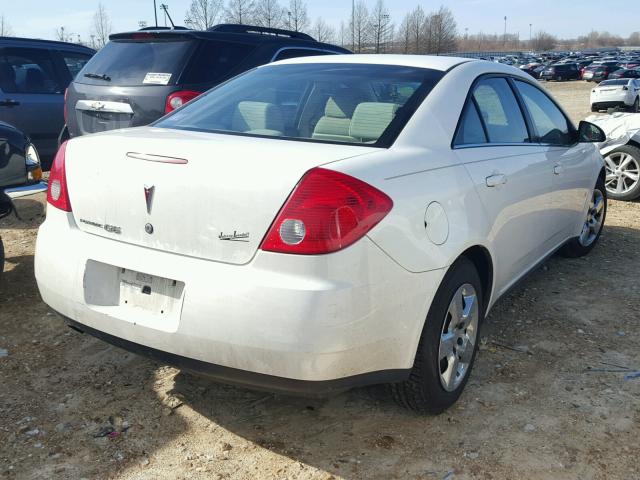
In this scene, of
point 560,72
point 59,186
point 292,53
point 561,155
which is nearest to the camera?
point 59,186

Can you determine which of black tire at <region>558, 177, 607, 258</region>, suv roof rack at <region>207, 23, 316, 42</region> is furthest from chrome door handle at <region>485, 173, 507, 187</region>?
suv roof rack at <region>207, 23, 316, 42</region>

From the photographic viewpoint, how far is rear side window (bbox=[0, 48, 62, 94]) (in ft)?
24.2

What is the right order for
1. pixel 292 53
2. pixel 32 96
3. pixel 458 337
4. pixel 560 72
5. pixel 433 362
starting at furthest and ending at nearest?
pixel 560 72, pixel 32 96, pixel 292 53, pixel 458 337, pixel 433 362

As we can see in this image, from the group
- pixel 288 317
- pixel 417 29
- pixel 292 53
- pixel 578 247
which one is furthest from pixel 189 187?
pixel 417 29

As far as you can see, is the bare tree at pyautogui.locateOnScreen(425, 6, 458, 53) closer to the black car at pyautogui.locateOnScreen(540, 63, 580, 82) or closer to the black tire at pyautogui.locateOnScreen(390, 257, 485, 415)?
the black car at pyautogui.locateOnScreen(540, 63, 580, 82)

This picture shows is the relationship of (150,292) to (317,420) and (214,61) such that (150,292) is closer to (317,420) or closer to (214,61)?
(317,420)

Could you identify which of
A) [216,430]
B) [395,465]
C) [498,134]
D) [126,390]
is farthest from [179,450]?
[498,134]

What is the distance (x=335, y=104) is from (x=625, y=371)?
209 cm

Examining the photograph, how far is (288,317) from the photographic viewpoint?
2170 mm

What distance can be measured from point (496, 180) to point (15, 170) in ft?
10.8

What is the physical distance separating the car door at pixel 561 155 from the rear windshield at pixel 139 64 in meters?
3.02

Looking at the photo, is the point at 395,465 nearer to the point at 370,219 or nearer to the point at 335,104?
the point at 370,219

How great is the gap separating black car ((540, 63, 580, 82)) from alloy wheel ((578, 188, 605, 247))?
162ft

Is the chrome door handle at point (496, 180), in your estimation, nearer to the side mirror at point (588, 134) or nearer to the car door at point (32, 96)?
the side mirror at point (588, 134)
